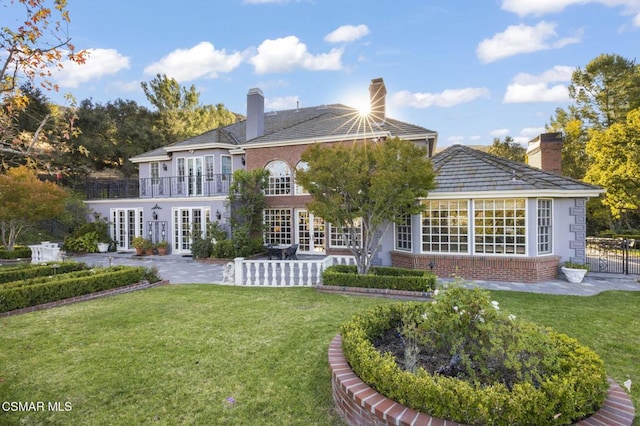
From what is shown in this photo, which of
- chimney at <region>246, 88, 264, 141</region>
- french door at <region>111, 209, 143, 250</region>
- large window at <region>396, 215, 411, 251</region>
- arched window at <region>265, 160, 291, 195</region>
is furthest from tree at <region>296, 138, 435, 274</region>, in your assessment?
french door at <region>111, 209, 143, 250</region>

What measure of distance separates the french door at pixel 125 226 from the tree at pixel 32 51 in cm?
1684

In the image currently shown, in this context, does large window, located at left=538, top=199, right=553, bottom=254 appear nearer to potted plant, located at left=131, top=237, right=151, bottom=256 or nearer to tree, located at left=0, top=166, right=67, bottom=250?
potted plant, located at left=131, top=237, right=151, bottom=256

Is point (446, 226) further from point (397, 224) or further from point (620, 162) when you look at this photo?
point (620, 162)

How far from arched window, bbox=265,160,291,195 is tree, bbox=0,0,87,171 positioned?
13.2m

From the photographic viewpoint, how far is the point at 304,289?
10.4 metres

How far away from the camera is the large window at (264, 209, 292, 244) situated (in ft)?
60.3

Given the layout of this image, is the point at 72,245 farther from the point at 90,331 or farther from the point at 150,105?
the point at 150,105

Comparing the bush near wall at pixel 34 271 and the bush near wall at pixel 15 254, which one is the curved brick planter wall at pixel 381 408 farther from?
the bush near wall at pixel 15 254

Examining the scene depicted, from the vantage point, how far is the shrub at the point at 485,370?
298 cm

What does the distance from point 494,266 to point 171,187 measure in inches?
728

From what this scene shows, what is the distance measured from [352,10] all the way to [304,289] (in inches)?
439

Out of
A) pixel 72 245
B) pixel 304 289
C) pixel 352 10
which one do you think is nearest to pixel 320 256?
pixel 304 289

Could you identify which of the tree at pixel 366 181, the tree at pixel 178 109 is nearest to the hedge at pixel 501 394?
the tree at pixel 366 181

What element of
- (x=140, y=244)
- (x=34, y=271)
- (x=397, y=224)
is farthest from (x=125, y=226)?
(x=397, y=224)
